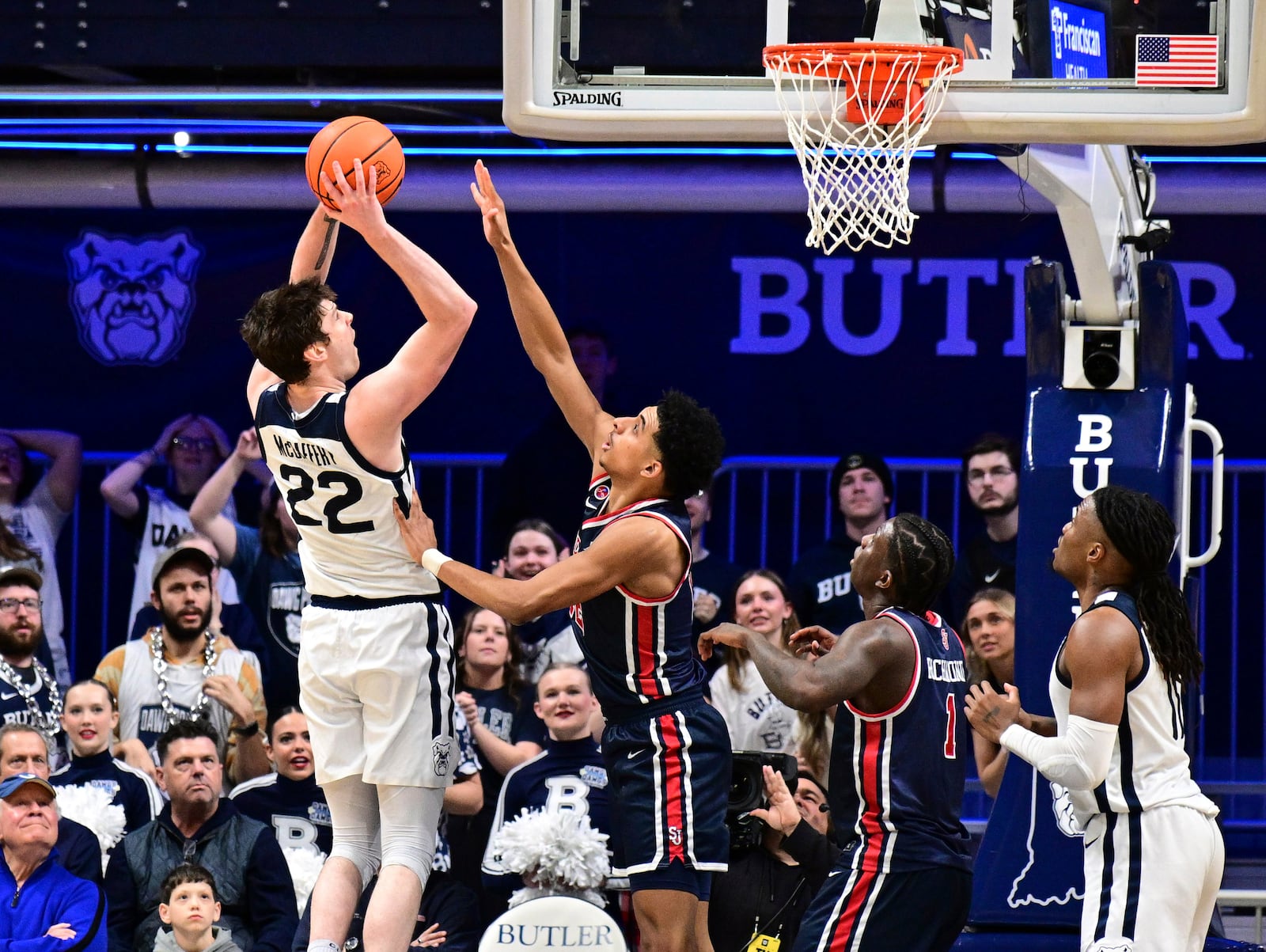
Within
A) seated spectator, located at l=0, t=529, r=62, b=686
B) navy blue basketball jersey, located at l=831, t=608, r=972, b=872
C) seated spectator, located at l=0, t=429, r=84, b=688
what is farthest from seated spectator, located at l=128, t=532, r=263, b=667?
navy blue basketball jersey, located at l=831, t=608, r=972, b=872

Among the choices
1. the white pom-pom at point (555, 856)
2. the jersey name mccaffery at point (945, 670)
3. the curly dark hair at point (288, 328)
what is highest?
the curly dark hair at point (288, 328)

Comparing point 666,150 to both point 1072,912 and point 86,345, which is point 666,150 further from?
point 1072,912

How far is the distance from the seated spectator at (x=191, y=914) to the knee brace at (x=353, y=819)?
6.05 feet

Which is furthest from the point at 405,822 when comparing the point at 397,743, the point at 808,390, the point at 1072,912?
the point at 808,390

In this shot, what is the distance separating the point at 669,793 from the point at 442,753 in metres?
0.75

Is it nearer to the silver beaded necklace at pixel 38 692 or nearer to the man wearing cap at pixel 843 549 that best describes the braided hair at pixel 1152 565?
the man wearing cap at pixel 843 549

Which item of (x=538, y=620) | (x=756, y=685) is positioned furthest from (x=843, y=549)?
(x=538, y=620)

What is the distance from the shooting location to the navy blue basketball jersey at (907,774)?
18.5 ft

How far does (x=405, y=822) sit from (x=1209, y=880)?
95.5 inches

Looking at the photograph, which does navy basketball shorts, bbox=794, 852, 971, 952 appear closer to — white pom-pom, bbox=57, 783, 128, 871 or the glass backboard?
the glass backboard

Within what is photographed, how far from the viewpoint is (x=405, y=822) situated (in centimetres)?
612

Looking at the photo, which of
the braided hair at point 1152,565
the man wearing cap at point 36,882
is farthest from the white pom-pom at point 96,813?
the braided hair at point 1152,565

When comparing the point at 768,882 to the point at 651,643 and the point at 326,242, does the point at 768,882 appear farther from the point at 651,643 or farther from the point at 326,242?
the point at 326,242

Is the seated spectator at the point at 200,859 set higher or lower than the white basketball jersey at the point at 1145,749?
lower
